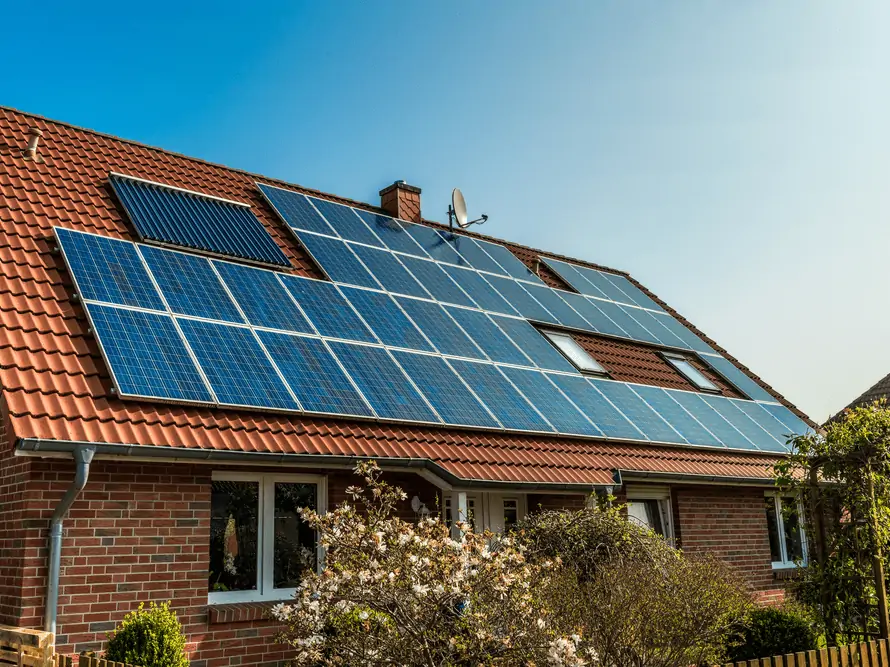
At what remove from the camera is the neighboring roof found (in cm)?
825

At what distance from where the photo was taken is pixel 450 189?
61.3ft

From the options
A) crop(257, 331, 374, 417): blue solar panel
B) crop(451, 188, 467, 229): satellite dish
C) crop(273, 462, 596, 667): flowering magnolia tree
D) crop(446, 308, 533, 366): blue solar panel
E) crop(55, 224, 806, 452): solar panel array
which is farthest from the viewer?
crop(451, 188, 467, 229): satellite dish

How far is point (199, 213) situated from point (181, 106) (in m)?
2.87

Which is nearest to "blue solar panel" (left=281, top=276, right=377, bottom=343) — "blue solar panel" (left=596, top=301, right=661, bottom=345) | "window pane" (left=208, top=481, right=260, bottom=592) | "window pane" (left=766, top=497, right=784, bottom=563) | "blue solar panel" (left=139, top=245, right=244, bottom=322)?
"blue solar panel" (left=139, top=245, right=244, bottom=322)

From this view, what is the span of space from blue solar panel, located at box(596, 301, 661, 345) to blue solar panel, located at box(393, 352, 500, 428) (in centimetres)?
664

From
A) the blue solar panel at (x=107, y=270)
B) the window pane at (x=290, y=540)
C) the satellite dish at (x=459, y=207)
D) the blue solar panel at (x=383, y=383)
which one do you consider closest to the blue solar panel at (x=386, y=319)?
the blue solar panel at (x=383, y=383)

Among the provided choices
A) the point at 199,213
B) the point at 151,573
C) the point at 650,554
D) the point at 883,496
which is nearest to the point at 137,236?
the point at 199,213

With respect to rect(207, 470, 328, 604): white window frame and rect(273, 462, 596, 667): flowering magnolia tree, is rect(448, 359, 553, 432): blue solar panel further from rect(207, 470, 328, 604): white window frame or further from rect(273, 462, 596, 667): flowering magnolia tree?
rect(273, 462, 596, 667): flowering magnolia tree

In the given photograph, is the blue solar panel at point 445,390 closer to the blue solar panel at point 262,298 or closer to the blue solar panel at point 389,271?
the blue solar panel at point 262,298

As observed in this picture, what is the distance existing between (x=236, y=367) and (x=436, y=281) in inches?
225

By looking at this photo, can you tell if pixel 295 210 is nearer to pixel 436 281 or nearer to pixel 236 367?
pixel 436 281

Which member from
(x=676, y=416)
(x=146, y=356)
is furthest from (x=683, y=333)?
(x=146, y=356)

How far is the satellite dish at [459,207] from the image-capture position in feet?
60.8

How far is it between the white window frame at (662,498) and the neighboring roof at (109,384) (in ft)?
2.28
